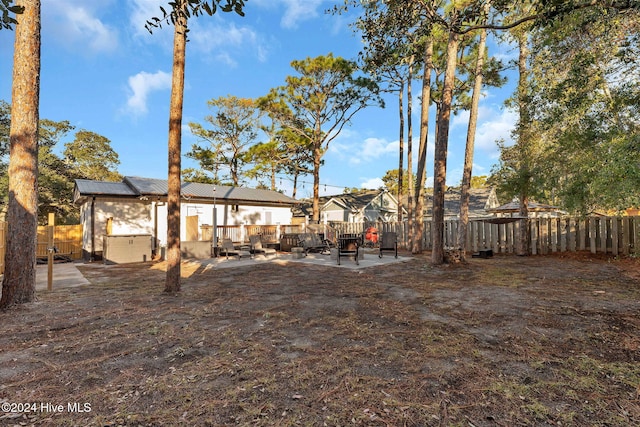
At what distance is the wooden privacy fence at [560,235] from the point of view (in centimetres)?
1012

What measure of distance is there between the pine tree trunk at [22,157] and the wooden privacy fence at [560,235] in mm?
15233

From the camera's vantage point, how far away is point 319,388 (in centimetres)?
241

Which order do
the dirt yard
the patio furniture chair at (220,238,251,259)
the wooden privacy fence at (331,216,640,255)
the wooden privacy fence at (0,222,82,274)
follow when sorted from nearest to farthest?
the dirt yard → the wooden privacy fence at (331,216,640,255) → the patio furniture chair at (220,238,251,259) → the wooden privacy fence at (0,222,82,274)

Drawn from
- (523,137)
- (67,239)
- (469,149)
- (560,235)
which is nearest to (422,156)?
(469,149)

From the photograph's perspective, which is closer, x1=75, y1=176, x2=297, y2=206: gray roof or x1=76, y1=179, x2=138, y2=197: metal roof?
x1=76, y1=179, x2=138, y2=197: metal roof

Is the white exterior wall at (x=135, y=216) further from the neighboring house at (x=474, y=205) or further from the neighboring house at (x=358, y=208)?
the neighboring house at (x=474, y=205)

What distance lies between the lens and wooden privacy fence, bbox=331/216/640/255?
1012 centimetres

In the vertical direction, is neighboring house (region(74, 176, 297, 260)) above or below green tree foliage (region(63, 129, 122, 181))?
below

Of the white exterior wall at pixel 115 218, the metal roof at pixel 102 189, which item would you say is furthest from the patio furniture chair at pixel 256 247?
the metal roof at pixel 102 189

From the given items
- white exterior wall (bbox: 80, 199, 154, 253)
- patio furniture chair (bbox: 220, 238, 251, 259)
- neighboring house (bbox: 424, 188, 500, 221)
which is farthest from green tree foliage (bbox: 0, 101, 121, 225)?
neighboring house (bbox: 424, 188, 500, 221)

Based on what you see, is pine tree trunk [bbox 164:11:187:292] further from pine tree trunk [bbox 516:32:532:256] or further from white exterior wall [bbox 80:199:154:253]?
pine tree trunk [bbox 516:32:532:256]

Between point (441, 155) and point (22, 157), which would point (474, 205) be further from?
point (22, 157)

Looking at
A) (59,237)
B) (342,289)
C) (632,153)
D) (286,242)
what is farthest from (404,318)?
(59,237)

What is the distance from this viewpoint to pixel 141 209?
14.4m
